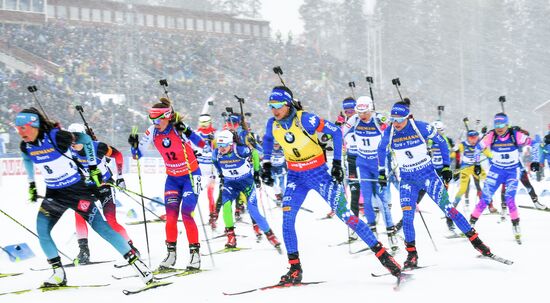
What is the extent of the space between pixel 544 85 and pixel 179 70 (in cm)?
4818

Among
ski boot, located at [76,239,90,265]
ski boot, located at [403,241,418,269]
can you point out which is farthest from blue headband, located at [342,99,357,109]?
ski boot, located at [76,239,90,265]

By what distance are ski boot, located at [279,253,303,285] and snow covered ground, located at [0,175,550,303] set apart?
0.24m

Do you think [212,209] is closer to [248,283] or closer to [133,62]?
[248,283]

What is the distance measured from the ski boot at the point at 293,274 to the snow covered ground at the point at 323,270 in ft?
0.77

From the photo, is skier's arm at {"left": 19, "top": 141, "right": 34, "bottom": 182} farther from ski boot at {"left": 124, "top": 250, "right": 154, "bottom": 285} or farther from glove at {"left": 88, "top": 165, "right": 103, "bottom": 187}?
ski boot at {"left": 124, "top": 250, "right": 154, "bottom": 285}

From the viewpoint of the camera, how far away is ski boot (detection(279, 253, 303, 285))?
6.91 metres

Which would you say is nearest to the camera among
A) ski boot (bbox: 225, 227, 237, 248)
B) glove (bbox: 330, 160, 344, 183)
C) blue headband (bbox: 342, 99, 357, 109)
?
glove (bbox: 330, 160, 344, 183)

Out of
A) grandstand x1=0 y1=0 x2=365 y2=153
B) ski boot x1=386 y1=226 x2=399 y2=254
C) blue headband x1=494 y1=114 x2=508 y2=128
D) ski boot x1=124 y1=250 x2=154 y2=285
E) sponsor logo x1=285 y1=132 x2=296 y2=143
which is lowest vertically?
ski boot x1=386 y1=226 x2=399 y2=254

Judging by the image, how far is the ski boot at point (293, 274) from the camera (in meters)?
6.91

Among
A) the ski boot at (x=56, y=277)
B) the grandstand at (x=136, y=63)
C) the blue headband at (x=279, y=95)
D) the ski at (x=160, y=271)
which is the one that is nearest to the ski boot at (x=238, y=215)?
the ski at (x=160, y=271)

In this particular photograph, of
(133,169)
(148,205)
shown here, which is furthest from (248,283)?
Result: (133,169)

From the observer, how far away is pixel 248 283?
740cm

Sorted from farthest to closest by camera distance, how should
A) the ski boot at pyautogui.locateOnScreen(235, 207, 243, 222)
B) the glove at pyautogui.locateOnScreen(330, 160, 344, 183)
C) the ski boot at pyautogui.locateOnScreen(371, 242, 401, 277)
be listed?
the ski boot at pyautogui.locateOnScreen(235, 207, 243, 222), the glove at pyautogui.locateOnScreen(330, 160, 344, 183), the ski boot at pyautogui.locateOnScreen(371, 242, 401, 277)

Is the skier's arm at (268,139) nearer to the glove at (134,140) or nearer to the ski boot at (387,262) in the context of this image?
the ski boot at (387,262)
